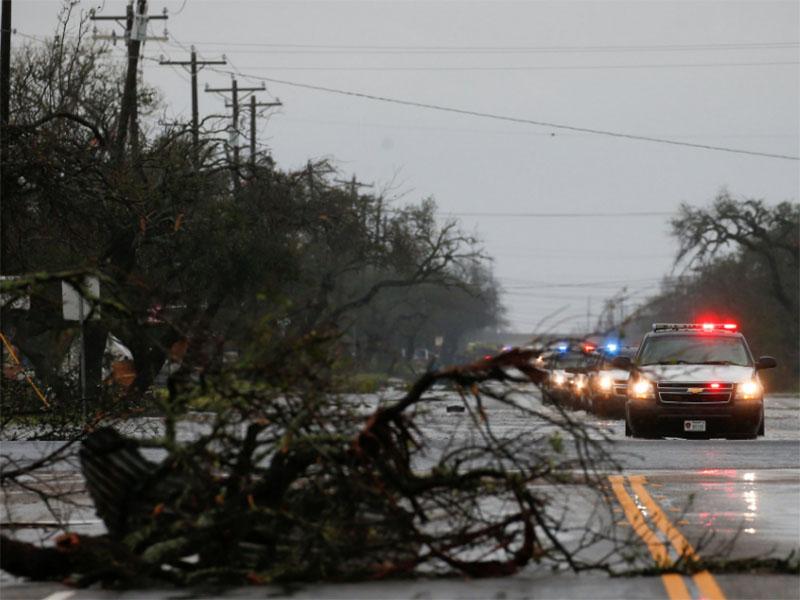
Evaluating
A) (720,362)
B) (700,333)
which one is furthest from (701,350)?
(720,362)

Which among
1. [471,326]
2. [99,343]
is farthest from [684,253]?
[471,326]

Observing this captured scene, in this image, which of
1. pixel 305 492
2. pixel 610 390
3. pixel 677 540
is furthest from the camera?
pixel 610 390

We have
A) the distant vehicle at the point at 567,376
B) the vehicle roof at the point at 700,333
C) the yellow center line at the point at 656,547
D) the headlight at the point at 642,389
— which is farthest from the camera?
the vehicle roof at the point at 700,333

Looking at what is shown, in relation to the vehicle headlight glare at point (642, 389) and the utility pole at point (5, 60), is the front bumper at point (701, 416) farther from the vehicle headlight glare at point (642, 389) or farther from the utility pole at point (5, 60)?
the utility pole at point (5, 60)

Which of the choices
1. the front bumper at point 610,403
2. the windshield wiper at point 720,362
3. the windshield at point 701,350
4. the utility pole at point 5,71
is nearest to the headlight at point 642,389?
the windshield at point 701,350

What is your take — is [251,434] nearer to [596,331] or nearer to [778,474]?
[596,331]

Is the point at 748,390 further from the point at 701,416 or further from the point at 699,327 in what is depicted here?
the point at 699,327

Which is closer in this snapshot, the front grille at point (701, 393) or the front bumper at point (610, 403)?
the front grille at point (701, 393)

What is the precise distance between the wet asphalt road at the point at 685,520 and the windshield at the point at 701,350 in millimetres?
1833

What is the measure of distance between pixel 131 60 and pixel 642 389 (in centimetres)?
1898

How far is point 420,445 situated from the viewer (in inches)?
398

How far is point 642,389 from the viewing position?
26.5 metres

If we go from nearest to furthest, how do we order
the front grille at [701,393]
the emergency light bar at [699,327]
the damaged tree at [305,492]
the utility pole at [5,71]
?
the damaged tree at [305,492], the front grille at [701,393], the emergency light bar at [699,327], the utility pole at [5,71]

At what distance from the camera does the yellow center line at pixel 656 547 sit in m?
9.72
